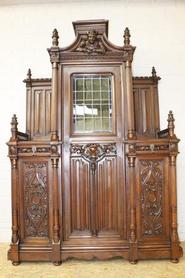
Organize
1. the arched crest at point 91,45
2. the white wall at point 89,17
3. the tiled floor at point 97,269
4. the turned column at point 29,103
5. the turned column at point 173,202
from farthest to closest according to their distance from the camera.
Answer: the white wall at point 89,17 → the turned column at point 29,103 → the arched crest at point 91,45 → the turned column at point 173,202 → the tiled floor at point 97,269

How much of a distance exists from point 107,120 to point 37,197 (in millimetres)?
1027

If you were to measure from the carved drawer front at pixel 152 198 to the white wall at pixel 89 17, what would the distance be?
1.26 m

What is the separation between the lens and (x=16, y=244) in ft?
8.57

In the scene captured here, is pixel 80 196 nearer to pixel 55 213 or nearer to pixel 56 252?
pixel 55 213

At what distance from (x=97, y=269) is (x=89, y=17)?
9.65 feet

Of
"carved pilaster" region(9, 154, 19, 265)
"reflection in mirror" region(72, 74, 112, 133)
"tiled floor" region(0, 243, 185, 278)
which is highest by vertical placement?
"reflection in mirror" region(72, 74, 112, 133)

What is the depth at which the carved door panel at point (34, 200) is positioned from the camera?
2.65 meters

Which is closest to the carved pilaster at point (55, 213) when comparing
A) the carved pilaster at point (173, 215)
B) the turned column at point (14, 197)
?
the turned column at point (14, 197)

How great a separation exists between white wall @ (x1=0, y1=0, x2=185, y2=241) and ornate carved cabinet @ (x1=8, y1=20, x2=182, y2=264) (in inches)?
34.7

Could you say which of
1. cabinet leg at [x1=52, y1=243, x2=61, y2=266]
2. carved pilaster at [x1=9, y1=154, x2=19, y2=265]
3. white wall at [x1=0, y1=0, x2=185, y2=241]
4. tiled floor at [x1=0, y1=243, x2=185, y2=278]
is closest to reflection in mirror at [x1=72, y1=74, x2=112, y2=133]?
carved pilaster at [x1=9, y1=154, x2=19, y2=265]

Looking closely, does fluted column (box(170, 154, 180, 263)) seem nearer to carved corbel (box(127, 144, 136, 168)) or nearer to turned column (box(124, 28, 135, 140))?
carved corbel (box(127, 144, 136, 168))

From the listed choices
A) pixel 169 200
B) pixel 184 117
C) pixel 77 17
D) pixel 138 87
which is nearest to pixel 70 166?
pixel 169 200

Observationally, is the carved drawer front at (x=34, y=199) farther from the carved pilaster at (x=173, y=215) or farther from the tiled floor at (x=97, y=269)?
the carved pilaster at (x=173, y=215)

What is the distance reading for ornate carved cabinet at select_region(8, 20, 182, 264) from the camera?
2619 mm
